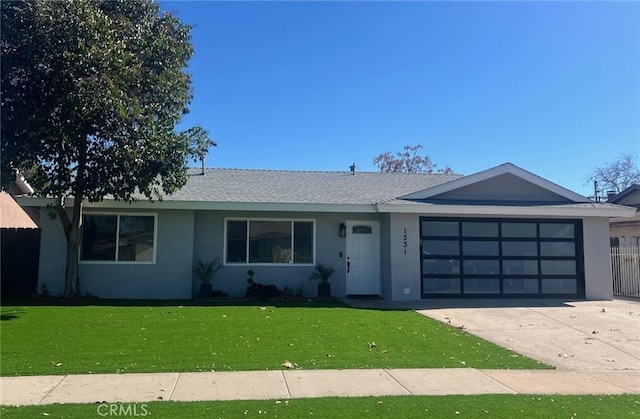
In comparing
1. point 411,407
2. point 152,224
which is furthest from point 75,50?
point 411,407

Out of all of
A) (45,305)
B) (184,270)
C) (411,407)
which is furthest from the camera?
(184,270)

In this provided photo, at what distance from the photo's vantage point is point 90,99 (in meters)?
10.7

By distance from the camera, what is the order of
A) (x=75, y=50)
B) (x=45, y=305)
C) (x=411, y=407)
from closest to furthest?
1. (x=411, y=407)
2. (x=75, y=50)
3. (x=45, y=305)

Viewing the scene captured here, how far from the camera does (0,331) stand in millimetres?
8922

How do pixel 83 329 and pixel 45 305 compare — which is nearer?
pixel 83 329

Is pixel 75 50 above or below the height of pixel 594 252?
above

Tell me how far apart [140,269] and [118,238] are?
1.08m

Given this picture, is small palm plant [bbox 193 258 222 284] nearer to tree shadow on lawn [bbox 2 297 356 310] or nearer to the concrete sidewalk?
tree shadow on lawn [bbox 2 297 356 310]

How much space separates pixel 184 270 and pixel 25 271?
15.4 feet

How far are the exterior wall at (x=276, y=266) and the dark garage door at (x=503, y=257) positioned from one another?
253 centimetres

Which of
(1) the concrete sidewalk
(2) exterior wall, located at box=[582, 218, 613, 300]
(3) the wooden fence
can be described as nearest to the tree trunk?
(1) the concrete sidewalk

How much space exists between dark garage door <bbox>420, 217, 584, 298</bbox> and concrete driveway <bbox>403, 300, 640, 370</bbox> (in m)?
0.66

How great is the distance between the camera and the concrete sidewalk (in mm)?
5742

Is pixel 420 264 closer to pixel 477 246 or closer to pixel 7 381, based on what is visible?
pixel 477 246
